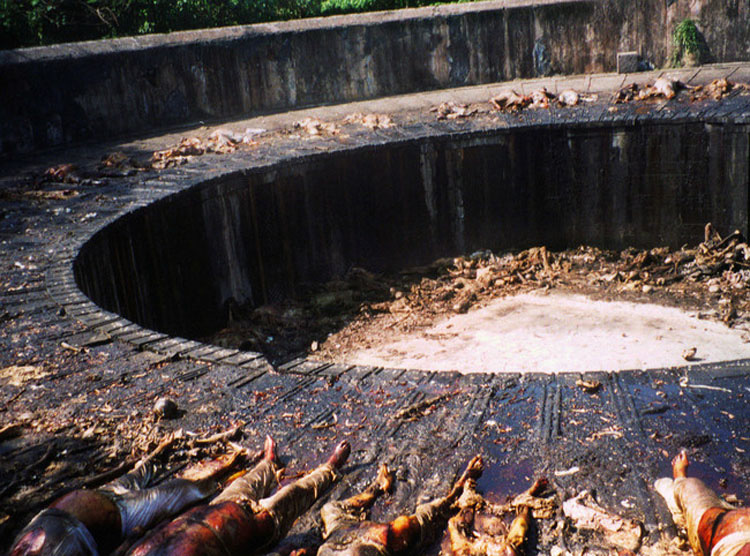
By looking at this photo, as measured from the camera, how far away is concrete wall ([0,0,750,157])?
29.7ft

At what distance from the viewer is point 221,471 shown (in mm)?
2854

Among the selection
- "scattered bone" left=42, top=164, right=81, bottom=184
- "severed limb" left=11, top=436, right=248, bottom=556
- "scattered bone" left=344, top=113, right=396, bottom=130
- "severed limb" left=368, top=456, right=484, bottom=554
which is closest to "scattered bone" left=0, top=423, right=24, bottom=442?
"severed limb" left=11, top=436, right=248, bottom=556

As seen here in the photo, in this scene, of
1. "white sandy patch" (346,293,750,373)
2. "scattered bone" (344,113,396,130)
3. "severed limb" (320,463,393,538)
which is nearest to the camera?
"severed limb" (320,463,393,538)

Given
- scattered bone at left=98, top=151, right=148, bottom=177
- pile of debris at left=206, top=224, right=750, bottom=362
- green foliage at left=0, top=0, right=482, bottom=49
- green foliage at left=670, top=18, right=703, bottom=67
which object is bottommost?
pile of debris at left=206, top=224, right=750, bottom=362

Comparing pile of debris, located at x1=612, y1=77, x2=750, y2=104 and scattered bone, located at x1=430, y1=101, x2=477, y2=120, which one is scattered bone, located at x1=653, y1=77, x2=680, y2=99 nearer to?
pile of debris, located at x1=612, y1=77, x2=750, y2=104

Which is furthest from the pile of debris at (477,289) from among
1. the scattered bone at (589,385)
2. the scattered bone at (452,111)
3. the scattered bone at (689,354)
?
the scattered bone at (589,385)

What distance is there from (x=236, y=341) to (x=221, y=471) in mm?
4326

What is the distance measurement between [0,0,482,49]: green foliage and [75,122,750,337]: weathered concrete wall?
5742 millimetres

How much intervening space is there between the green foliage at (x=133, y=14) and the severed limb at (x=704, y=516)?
38.8 ft

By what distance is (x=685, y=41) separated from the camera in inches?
406

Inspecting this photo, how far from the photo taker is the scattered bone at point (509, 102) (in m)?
9.58

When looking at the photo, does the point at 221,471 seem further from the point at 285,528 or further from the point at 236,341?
the point at 236,341

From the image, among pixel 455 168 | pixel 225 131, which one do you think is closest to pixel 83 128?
pixel 225 131

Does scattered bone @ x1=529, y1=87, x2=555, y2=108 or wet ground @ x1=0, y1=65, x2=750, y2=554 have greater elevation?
scattered bone @ x1=529, y1=87, x2=555, y2=108
